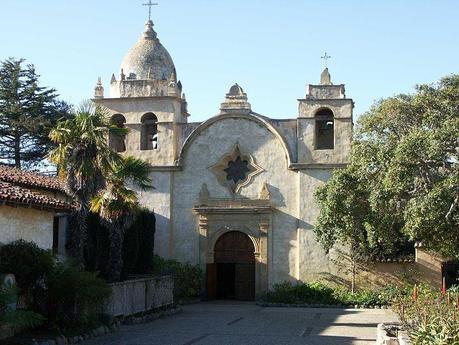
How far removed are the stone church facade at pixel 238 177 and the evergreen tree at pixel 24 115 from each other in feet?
29.6

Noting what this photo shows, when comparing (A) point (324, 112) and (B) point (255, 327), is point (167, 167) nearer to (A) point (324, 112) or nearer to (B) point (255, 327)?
(A) point (324, 112)

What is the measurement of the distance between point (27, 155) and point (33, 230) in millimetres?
25034

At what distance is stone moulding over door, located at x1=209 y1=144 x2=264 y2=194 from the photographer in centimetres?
3562

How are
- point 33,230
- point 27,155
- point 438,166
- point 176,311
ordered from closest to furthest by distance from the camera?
point 33,230 < point 438,166 < point 176,311 < point 27,155

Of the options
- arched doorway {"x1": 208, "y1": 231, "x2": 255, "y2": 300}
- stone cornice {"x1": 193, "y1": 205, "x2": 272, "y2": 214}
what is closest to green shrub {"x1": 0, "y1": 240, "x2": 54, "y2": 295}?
stone cornice {"x1": 193, "y1": 205, "x2": 272, "y2": 214}

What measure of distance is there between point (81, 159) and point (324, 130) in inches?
626

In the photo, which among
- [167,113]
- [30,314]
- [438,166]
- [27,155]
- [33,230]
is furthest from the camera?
[27,155]

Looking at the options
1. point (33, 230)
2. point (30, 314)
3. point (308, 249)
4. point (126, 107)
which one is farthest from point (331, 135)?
point (30, 314)

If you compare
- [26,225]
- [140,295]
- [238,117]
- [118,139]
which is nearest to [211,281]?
[238,117]

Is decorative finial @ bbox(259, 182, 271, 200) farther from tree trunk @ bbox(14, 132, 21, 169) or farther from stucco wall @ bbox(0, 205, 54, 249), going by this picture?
tree trunk @ bbox(14, 132, 21, 169)

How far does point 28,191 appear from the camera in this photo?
72.5 feet

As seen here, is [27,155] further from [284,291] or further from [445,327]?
[445,327]

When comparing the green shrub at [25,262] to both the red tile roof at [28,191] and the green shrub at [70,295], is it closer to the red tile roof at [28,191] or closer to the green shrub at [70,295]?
the green shrub at [70,295]

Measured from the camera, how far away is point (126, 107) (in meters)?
36.9
